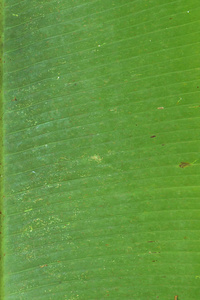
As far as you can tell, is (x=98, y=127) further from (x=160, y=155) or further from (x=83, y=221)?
(x=83, y=221)

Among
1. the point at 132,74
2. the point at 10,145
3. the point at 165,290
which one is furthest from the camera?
the point at 10,145

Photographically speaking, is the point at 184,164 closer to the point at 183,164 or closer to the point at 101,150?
the point at 183,164

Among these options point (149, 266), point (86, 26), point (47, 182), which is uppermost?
point (86, 26)

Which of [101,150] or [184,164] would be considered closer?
[184,164]

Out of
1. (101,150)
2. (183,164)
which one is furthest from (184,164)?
(101,150)

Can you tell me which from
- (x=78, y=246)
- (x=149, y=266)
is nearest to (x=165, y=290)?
(x=149, y=266)

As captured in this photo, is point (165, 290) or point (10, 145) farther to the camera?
point (10, 145)

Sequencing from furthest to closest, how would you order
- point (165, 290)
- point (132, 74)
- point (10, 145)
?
point (10, 145) → point (132, 74) → point (165, 290)

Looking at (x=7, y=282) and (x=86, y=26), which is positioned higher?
(x=86, y=26)
